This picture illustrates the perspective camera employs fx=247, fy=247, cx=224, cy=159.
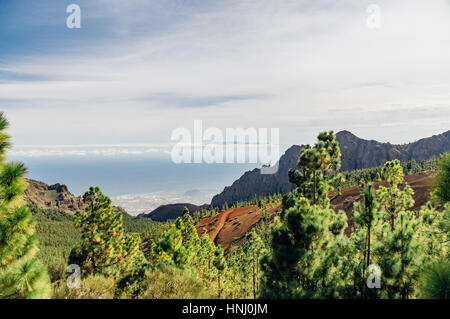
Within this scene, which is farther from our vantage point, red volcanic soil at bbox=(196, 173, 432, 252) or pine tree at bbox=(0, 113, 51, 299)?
red volcanic soil at bbox=(196, 173, 432, 252)

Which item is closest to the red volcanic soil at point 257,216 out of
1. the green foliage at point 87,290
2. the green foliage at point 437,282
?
the green foliage at point 437,282

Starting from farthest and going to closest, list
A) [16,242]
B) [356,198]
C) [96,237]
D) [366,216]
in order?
[356,198]
[96,237]
[366,216]
[16,242]

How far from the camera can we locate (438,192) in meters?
7.52

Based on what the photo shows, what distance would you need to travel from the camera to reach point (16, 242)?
240 inches

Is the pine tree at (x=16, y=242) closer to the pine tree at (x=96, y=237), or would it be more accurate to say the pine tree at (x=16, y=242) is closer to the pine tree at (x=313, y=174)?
the pine tree at (x=96, y=237)

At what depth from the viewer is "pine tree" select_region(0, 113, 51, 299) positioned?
5.67m

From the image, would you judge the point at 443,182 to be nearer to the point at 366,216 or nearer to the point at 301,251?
the point at 366,216

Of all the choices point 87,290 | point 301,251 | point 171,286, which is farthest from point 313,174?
point 87,290

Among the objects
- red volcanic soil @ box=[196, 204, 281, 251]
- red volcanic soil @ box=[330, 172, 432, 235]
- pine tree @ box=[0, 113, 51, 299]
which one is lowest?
red volcanic soil @ box=[196, 204, 281, 251]

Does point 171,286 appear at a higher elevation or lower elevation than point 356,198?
higher

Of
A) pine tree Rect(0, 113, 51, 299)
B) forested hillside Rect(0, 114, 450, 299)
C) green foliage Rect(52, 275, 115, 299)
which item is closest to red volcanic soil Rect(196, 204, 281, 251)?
forested hillside Rect(0, 114, 450, 299)

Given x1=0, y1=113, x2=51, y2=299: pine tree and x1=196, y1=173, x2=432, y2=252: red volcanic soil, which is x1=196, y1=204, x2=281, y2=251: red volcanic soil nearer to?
x1=196, y1=173, x2=432, y2=252: red volcanic soil
